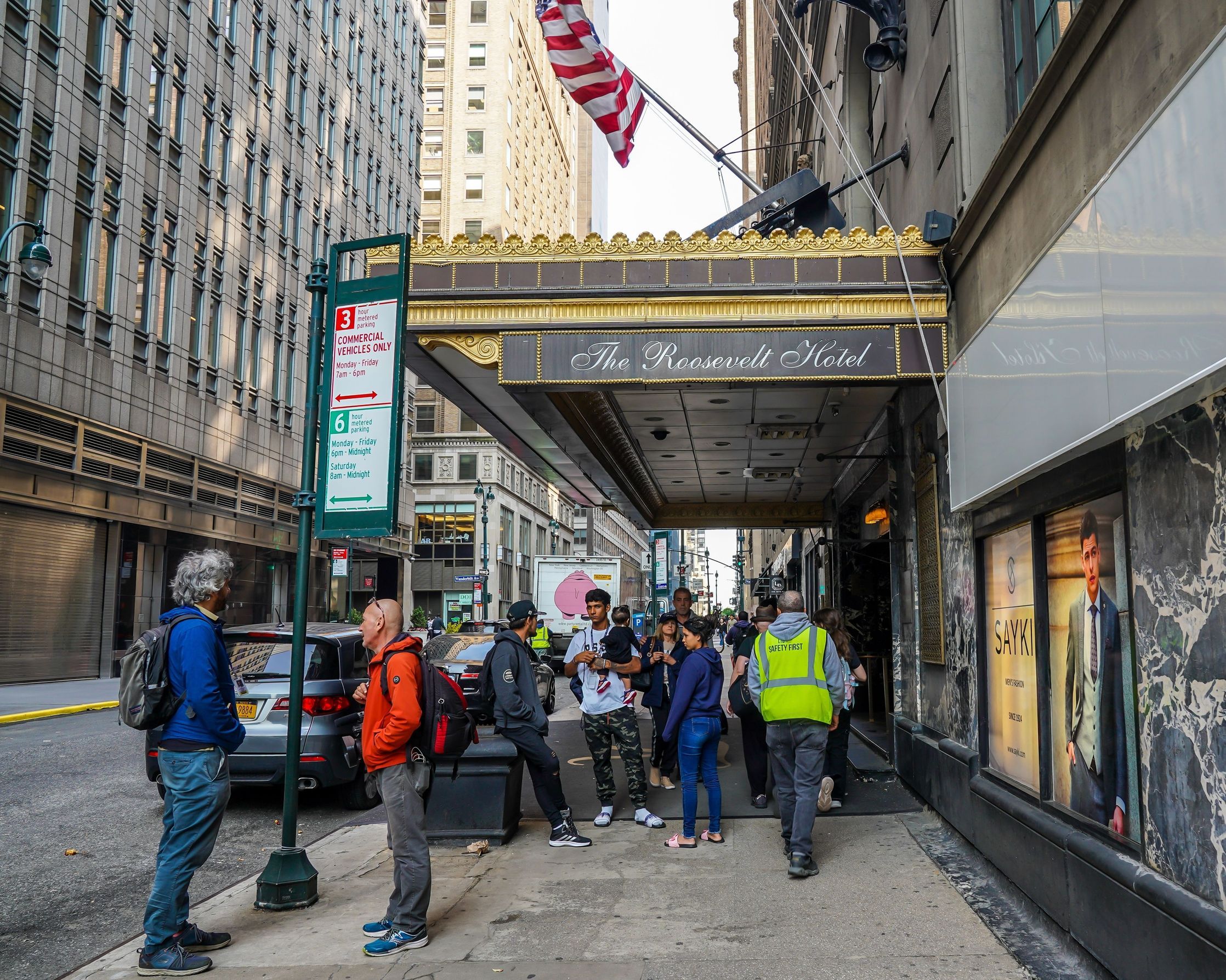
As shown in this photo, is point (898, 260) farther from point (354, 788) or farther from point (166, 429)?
point (166, 429)

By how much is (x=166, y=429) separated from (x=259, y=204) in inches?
451

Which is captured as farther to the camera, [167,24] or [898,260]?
[167,24]

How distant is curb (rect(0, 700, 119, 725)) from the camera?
16953 mm

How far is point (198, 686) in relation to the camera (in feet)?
17.8

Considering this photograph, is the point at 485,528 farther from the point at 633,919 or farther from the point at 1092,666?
the point at 1092,666

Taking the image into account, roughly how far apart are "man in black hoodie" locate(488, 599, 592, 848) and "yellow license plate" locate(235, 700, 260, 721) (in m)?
2.58

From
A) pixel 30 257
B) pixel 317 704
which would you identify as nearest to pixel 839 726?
pixel 317 704

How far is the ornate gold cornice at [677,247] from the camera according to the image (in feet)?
28.5

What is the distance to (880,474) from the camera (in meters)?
14.0

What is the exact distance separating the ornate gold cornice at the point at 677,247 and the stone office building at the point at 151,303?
692 inches

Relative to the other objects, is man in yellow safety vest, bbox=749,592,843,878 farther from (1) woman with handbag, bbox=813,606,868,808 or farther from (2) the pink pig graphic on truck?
(2) the pink pig graphic on truck

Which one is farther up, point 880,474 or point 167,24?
A: point 167,24

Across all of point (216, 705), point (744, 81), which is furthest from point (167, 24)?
point (744, 81)

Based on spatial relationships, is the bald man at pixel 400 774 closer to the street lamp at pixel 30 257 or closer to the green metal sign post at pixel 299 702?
the green metal sign post at pixel 299 702
